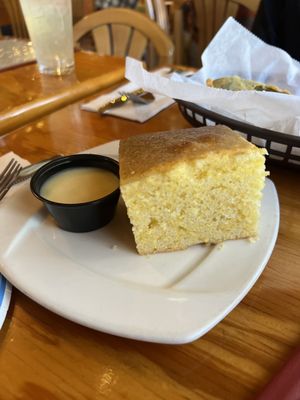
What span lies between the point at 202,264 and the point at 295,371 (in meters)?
0.20

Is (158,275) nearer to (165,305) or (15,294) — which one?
(165,305)

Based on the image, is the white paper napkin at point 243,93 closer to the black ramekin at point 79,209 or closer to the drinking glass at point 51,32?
the black ramekin at point 79,209

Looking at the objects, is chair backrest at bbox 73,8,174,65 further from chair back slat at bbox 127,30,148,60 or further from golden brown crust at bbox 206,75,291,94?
golden brown crust at bbox 206,75,291,94

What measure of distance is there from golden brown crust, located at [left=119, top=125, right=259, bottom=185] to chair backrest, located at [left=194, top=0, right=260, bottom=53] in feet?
5.20

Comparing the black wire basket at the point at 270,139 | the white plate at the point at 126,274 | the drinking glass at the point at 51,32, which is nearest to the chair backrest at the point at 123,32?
the drinking glass at the point at 51,32

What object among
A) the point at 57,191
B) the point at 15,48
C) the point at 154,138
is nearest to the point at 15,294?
the point at 57,191

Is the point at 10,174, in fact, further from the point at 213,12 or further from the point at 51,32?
the point at 213,12

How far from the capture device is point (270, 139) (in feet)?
2.34

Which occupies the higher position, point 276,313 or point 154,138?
point 154,138

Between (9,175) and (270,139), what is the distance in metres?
0.54

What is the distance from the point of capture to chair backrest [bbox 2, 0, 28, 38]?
260cm

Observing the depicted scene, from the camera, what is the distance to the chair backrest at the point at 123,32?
1.76 metres

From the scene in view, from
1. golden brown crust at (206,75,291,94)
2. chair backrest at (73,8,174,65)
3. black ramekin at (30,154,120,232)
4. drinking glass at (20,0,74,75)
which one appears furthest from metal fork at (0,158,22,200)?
chair backrest at (73,8,174,65)

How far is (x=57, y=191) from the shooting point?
0.70 m
